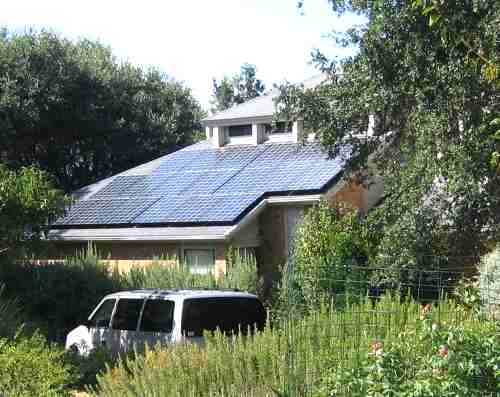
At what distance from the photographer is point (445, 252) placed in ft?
49.4

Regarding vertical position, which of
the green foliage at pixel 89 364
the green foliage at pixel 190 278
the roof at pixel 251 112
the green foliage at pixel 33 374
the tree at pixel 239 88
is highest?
A: the tree at pixel 239 88

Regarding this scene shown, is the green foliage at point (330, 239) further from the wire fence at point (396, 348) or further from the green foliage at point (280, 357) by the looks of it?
the green foliage at point (280, 357)

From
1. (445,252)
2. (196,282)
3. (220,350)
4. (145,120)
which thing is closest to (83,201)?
(196,282)

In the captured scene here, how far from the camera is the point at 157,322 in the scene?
14.1 metres

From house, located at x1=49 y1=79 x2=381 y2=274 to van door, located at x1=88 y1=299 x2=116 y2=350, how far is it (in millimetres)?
5506

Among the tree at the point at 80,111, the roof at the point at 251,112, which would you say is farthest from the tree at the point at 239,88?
the roof at the point at 251,112

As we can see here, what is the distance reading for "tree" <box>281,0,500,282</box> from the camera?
13469 mm

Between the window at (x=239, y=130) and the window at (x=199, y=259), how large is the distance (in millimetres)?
5649

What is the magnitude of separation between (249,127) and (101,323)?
12594 mm

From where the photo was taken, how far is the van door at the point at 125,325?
1450 cm

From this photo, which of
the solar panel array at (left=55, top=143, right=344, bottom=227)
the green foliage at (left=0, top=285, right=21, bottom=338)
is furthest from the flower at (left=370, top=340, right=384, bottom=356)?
the solar panel array at (left=55, top=143, right=344, bottom=227)

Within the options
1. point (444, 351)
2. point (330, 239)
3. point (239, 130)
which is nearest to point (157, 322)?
point (330, 239)

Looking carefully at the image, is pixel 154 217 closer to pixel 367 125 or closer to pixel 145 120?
pixel 367 125

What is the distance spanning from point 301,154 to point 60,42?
51.4 ft
